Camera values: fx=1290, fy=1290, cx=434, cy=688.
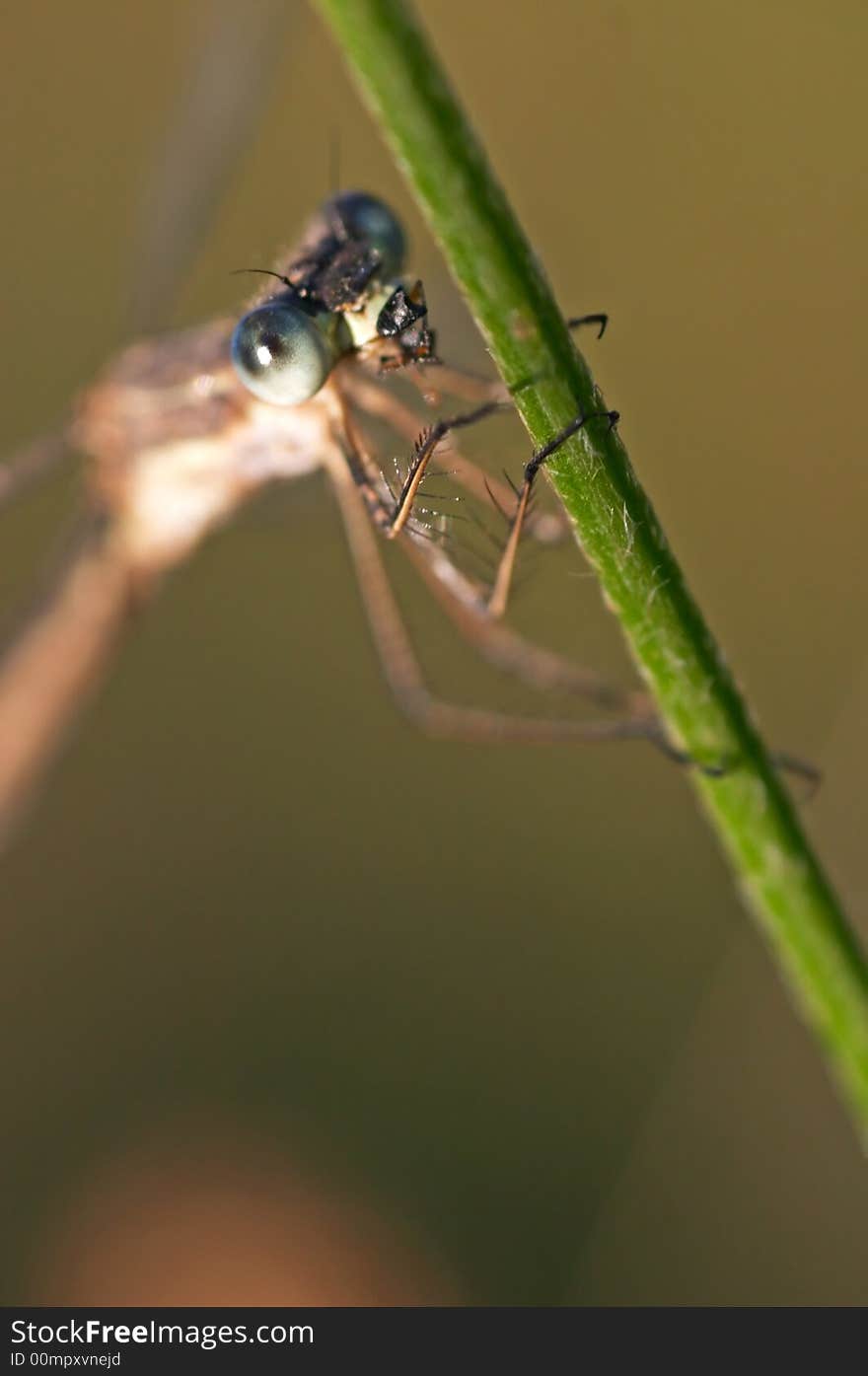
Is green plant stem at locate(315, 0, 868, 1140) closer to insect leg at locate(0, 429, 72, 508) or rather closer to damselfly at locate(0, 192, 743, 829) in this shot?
damselfly at locate(0, 192, 743, 829)

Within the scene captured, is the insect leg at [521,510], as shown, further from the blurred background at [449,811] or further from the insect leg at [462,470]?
the blurred background at [449,811]

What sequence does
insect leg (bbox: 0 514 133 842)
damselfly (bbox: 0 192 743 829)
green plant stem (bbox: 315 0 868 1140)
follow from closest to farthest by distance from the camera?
green plant stem (bbox: 315 0 868 1140), damselfly (bbox: 0 192 743 829), insect leg (bbox: 0 514 133 842)

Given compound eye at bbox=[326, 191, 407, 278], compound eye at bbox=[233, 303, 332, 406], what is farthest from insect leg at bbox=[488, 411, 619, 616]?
compound eye at bbox=[326, 191, 407, 278]

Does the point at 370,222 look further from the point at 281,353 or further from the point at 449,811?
the point at 449,811

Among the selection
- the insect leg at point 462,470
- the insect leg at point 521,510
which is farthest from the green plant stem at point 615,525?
the insect leg at point 462,470

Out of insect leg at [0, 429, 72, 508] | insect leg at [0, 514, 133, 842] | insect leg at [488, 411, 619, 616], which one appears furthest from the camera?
insect leg at [0, 514, 133, 842]

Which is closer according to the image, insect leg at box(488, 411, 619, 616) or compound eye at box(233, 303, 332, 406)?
insect leg at box(488, 411, 619, 616)

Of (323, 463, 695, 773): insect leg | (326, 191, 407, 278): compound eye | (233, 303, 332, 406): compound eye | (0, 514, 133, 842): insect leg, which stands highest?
(326, 191, 407, 278): compound eye

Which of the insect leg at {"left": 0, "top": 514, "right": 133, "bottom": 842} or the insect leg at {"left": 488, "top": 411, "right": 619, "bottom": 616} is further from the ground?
the insect leg at {"left": 488, "top": 411, "right": 619, "bottom": 616}

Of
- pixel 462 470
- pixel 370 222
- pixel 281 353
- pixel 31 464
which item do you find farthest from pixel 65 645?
pixel 462 470
